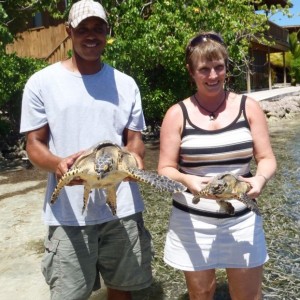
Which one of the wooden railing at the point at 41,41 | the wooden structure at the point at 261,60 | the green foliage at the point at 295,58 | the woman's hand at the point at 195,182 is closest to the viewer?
the woman's hand at the point at 195,182

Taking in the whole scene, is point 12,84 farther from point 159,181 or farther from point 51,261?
point 159,181

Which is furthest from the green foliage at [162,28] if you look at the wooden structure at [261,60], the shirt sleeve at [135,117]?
the wooden structure at [261,60]

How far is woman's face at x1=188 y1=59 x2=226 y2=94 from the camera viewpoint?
2359mm

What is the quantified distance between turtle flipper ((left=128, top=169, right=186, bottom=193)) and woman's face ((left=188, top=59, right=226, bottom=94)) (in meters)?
0.51

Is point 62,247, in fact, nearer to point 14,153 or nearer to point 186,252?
point 186,252

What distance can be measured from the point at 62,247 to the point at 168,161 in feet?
2.59

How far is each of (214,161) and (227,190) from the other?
26 cm

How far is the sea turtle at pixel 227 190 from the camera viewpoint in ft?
7.16

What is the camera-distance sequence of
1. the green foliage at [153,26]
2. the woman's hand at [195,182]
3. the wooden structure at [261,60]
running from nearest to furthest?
1. the woman's hand at [195,182]
2. the green foliage at [153,26]
3. the wooden structure at [261,60]

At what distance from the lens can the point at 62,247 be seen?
263 cm

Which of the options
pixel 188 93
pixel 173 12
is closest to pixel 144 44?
pixel 173 12

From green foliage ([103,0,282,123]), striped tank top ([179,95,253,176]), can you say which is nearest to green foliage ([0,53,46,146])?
green foliage ([103,0,282,123])

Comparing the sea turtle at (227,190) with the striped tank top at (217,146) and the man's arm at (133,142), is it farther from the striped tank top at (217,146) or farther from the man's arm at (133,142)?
the man's arm at (133,142)

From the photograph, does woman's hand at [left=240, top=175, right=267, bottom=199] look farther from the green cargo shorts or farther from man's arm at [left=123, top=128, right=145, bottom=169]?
the green cargo shorts
